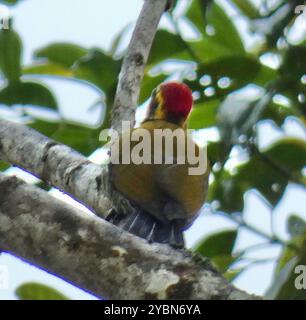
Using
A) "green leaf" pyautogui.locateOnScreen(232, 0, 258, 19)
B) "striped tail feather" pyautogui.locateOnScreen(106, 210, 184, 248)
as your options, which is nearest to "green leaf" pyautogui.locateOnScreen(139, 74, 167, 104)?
"green leaf" pyautogui.locateOnScreen(232, 0, 258, 19)

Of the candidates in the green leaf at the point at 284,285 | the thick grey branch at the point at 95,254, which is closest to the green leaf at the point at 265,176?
the green leaf at the point at 284,285

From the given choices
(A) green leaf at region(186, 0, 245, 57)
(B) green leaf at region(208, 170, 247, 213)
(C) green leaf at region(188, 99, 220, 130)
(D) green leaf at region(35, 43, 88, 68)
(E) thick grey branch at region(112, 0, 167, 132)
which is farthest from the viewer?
(D) green leaf at region(35, 43, 88, 68)

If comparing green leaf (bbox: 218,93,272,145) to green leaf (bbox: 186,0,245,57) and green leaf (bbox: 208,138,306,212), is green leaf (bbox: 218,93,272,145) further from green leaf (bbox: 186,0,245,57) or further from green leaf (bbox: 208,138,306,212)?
green leaf (bbox: 186,0,245,57)

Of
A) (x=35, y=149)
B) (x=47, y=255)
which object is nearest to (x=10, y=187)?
(x=47, y=255)

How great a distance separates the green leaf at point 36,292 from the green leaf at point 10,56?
0.79 metres

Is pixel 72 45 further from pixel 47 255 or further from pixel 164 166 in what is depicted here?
pixel 47 255

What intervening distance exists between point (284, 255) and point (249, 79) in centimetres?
62

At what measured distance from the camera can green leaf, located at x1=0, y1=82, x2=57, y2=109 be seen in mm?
3344

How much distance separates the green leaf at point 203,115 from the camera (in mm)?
3291

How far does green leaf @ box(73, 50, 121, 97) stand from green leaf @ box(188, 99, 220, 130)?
311 millimetres

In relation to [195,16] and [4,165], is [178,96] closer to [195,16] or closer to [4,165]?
[195,16]

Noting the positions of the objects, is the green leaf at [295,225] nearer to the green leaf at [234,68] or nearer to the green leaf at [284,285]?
the green leaf at [234,68]

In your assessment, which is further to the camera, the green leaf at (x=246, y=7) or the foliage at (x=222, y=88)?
the green leaf at (x=246, y=7)
